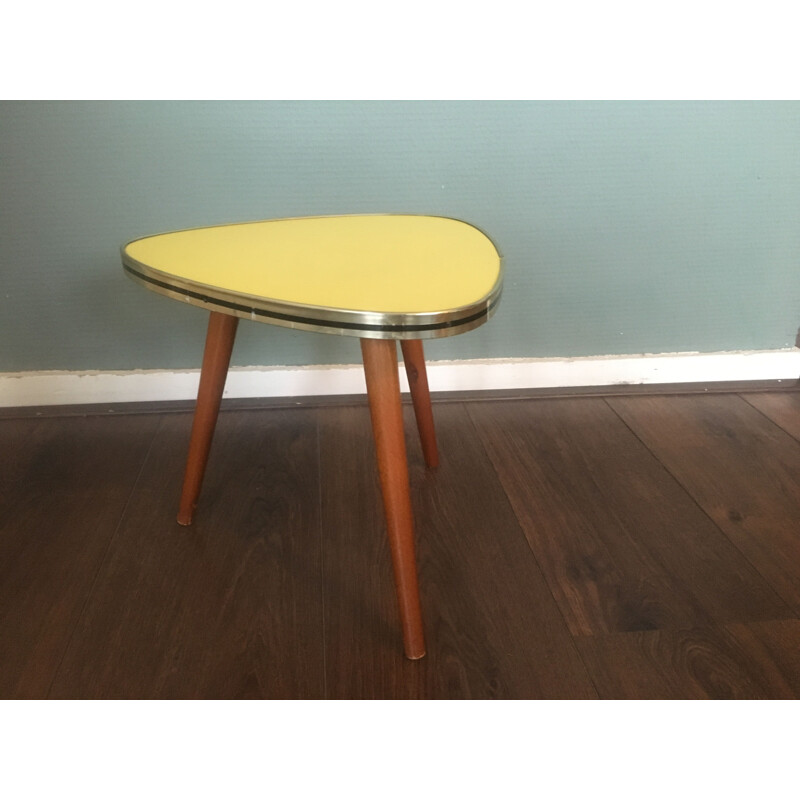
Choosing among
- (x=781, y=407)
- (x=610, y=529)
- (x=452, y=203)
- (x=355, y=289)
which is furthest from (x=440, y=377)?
(x=355, y=289)

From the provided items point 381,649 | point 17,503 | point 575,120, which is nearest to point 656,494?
point 381,649

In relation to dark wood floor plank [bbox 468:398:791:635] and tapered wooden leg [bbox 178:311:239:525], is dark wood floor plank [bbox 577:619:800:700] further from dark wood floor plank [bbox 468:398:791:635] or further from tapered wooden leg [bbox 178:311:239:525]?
tapered wooden leg [bbox 178:311:239:525]

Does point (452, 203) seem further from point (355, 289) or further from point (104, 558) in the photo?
point (104, 558)

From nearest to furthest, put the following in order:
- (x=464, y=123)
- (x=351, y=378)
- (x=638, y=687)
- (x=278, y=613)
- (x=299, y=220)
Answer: (x=638, y=687) < (x=278, y=613) < (x=299, y=220) < (x=464, y=123) < (x=351, y=378)

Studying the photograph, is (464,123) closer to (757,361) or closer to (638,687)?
(757,361)

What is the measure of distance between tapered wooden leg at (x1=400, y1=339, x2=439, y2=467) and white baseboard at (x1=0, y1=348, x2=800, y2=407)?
0.26m

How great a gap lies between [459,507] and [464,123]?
62 centimetres

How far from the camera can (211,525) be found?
3.79 feet

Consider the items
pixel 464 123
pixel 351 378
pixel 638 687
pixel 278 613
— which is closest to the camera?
pixel 638 687

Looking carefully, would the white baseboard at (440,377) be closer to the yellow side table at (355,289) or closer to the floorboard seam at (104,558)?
the floorboard seam at (104,558)

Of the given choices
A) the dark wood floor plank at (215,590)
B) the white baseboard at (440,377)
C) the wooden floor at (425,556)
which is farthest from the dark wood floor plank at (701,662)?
the white baseboard at (440,377)

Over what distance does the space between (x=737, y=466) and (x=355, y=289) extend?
781 mm

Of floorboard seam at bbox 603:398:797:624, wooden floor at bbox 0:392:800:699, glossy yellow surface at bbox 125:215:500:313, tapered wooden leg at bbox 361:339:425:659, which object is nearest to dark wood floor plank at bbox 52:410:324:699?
wooden floor at bbox 0:392:800:699

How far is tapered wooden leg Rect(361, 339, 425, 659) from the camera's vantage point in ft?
2.74
